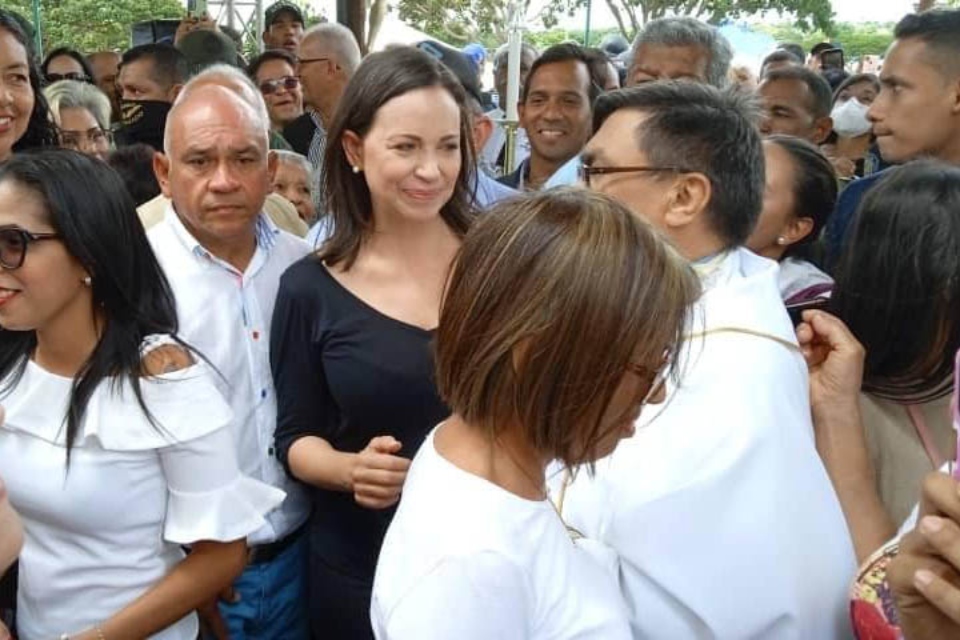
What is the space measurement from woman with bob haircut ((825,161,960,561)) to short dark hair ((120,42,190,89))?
3575 millimetres

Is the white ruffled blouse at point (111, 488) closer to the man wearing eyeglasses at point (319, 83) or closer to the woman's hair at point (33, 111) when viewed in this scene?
the woman's hair at point (33, 111)

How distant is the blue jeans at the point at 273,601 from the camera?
6.26 feet

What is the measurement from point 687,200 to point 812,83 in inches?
132

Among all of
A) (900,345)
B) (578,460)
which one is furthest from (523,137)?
(578,460)

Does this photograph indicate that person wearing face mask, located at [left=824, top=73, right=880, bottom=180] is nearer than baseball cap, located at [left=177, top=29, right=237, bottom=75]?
No

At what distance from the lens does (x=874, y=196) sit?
5.16 ft

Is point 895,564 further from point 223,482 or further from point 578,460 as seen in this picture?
point 223,482

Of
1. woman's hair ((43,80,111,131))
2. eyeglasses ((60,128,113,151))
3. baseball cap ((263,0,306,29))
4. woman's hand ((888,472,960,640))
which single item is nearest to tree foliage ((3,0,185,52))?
baseball cap ((263,0,306,29))

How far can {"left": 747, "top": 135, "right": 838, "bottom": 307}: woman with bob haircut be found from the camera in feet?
8.48

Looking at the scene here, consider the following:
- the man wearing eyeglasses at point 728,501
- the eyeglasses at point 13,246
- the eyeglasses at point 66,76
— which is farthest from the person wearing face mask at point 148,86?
the man wearing eyeglasses at point 728,501

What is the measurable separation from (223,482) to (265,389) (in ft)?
1.57

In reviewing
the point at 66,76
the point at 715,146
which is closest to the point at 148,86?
the point at 66,76

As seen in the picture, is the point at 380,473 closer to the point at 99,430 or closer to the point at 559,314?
the point at 99,430

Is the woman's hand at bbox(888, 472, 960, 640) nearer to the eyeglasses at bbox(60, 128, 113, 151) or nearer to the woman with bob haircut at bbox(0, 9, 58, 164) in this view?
the woman with bob haircut at bbox(0, 9, 58, 164)
